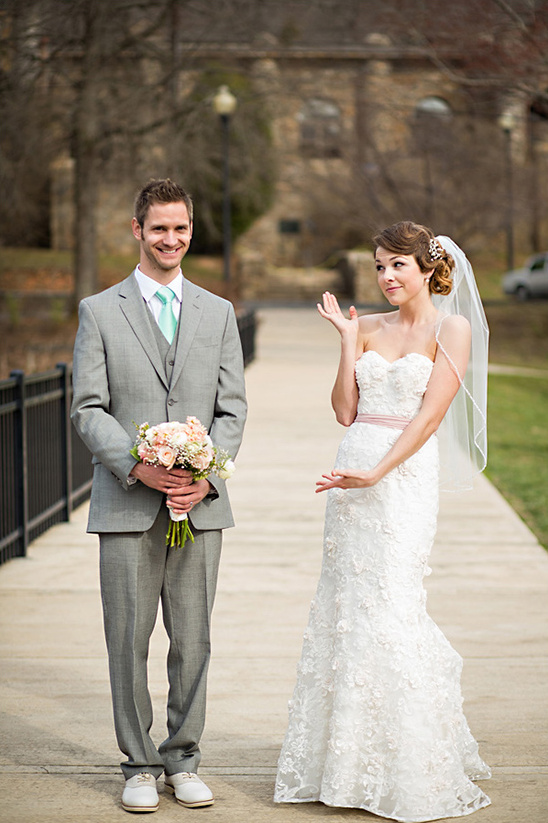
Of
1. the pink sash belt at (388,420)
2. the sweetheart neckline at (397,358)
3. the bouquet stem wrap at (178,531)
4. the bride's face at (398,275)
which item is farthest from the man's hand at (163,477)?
the bride's face at (398,275)

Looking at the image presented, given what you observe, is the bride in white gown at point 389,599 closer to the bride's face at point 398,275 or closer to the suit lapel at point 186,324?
the bride's face at point 398,275

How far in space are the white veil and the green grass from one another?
502cm

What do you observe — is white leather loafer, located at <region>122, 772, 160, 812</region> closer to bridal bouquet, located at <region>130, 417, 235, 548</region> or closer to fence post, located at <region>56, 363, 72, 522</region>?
bridal bouquet, located at <region>130, 417, 235, 548</region>

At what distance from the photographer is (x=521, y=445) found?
16.3 m

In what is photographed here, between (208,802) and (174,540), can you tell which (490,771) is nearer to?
(208,802)

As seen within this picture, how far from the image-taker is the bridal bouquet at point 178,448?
3.97 m

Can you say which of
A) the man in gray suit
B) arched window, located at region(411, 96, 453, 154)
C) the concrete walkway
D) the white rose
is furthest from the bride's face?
arched window, located at region(411, 96, 453, 154)

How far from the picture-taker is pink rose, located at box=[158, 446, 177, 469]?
3.96 m

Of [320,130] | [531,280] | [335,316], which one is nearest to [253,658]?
[335,316]

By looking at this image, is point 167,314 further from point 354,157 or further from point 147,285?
point 354,157

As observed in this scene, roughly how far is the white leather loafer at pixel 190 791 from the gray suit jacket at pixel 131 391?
0.98 m

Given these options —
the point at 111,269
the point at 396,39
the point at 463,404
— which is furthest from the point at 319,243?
the point at 463,404

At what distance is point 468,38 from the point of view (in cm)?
2180

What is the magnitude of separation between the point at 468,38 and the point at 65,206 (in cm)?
2644
